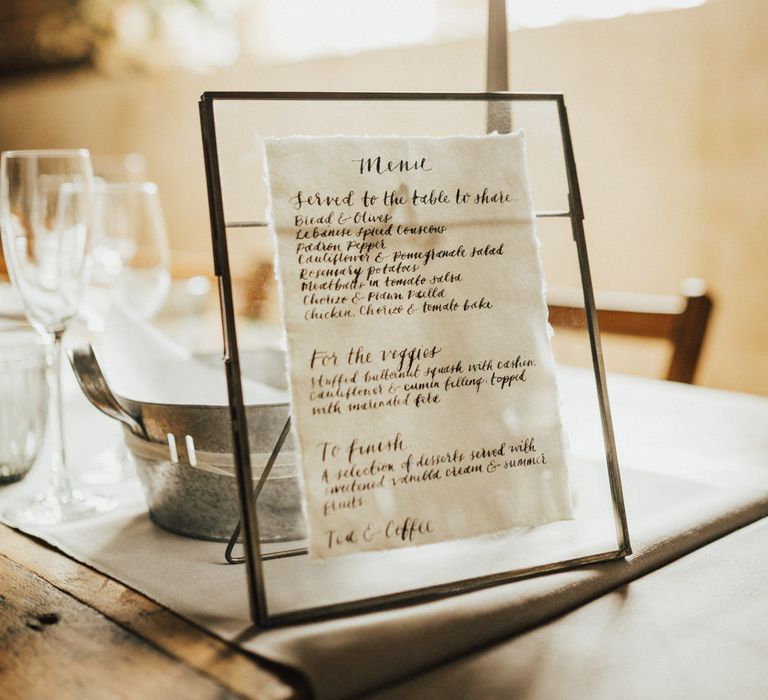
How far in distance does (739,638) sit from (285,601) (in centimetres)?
25

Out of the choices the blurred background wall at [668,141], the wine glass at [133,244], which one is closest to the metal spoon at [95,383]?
the wine glass at [133,244]

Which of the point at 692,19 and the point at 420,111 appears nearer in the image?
the point at 420,111

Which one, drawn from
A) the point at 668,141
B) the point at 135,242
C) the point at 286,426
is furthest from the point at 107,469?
the point at 668,141

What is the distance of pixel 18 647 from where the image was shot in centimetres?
47

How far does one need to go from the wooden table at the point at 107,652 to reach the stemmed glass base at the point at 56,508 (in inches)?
4.1

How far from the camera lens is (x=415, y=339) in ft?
1.74

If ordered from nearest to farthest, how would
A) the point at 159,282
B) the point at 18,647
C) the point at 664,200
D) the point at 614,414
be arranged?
the point at 18,647 → the point at 614,414 → the point at 159,282 → the point at 664,200

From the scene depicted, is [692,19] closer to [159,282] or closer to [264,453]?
[159,282]

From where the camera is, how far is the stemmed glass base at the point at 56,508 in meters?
0.66

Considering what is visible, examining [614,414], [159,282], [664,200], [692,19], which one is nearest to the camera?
[614,414]

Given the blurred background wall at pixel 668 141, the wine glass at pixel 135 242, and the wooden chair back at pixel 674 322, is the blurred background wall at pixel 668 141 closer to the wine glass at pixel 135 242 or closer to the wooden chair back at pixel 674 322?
the wooden chair back at pixel 674 322

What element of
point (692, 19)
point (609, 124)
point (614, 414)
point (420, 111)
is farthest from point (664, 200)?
point (420, 111)

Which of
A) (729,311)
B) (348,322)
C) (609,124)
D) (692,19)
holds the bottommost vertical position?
(729,311)

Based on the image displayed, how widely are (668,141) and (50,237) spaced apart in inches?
80.5
